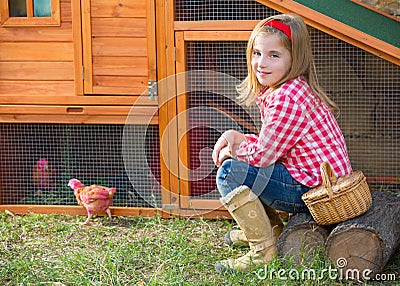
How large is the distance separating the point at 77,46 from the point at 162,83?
532 millimetres

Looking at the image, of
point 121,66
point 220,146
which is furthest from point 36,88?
point 220,146

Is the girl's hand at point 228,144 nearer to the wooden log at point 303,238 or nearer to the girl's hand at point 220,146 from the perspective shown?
the girl's hand at point 220,146

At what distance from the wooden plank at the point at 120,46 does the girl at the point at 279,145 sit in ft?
2.91

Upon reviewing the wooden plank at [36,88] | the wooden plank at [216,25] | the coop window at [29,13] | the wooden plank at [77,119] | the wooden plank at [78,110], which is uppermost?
the coop window at [29,13]

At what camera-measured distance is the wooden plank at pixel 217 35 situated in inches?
150

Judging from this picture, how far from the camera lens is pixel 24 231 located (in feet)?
13.0

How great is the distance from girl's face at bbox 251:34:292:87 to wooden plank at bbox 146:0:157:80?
2.90 ft

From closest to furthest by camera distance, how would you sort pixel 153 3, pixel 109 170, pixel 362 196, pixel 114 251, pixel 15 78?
pixel 362 196 < pixel 114 251 < pixel 153 3 < pixel 15 78 < pixel 109 170

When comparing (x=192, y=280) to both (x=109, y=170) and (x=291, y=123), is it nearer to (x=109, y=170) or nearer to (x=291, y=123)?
(x=291, y=123)

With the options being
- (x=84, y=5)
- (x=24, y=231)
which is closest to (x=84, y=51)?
(x=84, y=5)

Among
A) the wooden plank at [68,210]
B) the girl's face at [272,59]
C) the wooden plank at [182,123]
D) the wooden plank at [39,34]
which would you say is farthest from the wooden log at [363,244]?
the wooden plank at [39,34]

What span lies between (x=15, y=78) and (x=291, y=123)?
1.82 meters

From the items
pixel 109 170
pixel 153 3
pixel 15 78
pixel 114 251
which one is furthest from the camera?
pixel 109 170

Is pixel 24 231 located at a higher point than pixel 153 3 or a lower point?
lower
